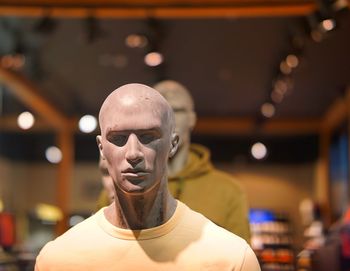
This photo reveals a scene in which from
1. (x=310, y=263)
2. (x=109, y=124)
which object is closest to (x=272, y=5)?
(x=310, y=263)

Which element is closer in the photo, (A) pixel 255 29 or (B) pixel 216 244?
(B) pixel 216 244

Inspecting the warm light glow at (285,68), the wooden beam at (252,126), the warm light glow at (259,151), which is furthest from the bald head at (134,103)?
the warm light glow at (259,151)

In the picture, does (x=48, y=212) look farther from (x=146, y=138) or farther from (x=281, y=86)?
(x=146, y=138)

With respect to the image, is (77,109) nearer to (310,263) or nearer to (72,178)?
(72,178)

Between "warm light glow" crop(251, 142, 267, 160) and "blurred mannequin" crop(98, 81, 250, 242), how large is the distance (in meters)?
10.5

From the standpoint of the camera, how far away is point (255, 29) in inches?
302

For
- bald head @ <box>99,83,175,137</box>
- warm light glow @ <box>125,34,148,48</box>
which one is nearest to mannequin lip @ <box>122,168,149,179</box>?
bald head @ <box>99,83,175,137</box>

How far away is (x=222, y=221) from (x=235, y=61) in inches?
252

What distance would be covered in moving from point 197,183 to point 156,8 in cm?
289

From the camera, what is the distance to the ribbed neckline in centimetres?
157

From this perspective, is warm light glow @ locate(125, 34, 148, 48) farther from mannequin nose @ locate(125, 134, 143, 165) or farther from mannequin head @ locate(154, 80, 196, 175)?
mannequin nose @ locate(125, 134, 143, 165)

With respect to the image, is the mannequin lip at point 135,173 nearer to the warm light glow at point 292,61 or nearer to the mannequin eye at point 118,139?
the mannequin eye at point 118,139

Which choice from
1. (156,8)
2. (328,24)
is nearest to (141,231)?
(328,24)

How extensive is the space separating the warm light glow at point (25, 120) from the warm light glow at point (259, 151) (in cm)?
400
